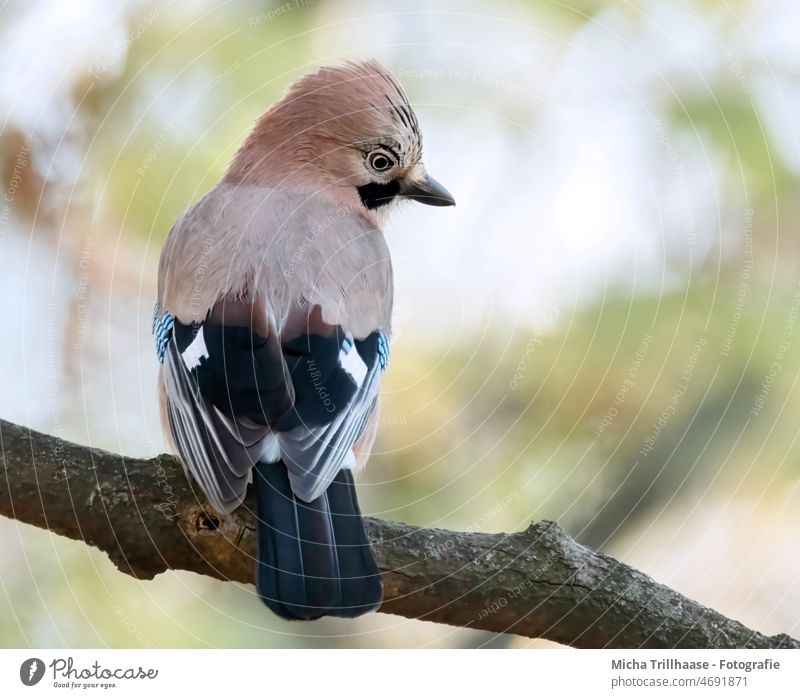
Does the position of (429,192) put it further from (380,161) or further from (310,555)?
(310,555)

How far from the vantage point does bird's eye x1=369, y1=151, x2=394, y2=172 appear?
113 inches

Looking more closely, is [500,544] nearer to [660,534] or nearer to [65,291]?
[660,534]

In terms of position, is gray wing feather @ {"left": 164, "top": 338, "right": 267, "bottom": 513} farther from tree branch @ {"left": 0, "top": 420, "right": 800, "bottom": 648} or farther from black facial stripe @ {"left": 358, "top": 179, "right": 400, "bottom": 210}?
black facial stripe @ {"left": 358, "top": 179, "right": 400, "bottom": 210}

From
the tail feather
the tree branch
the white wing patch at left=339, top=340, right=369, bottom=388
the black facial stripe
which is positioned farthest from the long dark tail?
the black facial stripe

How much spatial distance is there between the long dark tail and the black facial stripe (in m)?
1.07

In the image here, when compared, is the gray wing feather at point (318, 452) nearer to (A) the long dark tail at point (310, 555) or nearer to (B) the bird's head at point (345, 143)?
(A) the long dark tail at point (310, 555)

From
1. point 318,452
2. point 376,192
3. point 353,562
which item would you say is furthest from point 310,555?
point 376,192

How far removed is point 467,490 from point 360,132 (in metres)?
1.07

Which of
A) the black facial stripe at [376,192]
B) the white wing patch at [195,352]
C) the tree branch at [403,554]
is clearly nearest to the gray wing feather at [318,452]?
the tree branch at [403,554]

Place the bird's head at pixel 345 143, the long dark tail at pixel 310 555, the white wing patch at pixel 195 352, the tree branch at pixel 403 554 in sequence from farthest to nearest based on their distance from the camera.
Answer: the bird's head at pixel 345 143 → the white wing patch at pixel 195 352 → the tree branch at pixel 403 554 → the long dark tail at pixel 310 555

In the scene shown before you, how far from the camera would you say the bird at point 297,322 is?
205cm

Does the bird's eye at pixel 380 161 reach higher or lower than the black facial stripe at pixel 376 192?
higher
